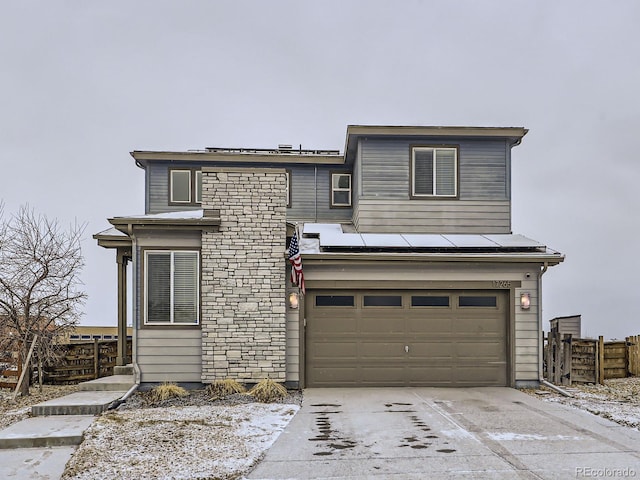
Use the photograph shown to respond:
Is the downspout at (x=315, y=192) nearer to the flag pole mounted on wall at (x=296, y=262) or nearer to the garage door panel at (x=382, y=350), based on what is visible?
the flag pole mounted on wall at (x=296, y=262)

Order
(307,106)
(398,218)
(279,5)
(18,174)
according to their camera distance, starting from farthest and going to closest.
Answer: (307,106), (18,174), (279,5), (398,218)

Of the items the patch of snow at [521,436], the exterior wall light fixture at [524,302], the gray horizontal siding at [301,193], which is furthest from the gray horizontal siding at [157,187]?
the patch of snow at [521,436]

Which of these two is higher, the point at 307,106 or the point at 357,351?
the point at 307,106

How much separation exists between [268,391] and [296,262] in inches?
101

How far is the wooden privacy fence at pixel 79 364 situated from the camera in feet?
43.9

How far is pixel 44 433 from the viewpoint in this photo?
765cm

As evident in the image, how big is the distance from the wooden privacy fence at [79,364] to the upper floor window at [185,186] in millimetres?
4732

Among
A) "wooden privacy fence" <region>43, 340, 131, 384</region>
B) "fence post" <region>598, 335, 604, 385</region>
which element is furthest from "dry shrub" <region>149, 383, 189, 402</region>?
"fence post" <region>598, 335, 604, 385</region>

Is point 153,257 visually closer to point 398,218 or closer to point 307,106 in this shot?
point 398,218

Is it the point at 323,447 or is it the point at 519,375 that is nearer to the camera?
the point at 323,447

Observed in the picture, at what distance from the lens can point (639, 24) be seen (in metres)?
16.4

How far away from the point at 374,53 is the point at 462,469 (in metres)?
18.3

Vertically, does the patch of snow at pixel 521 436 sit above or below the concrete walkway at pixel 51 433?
above

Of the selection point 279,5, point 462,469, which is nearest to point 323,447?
point 462,469
